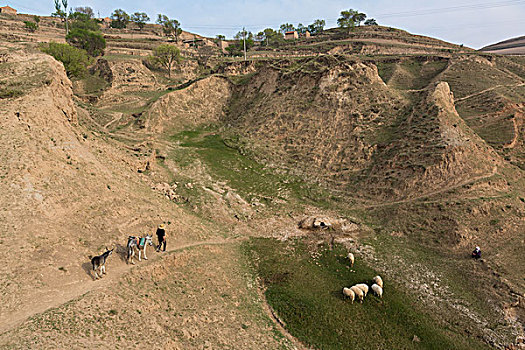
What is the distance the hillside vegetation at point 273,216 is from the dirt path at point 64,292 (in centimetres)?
9

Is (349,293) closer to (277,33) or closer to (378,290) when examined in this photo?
(378,290)

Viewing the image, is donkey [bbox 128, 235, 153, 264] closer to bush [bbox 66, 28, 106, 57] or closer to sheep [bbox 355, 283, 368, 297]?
sheep [bbox 355, 283, 368, 297]

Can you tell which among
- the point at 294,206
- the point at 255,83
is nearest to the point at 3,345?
the point at 294,206

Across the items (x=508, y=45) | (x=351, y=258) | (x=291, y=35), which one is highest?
(x=291, y=35)

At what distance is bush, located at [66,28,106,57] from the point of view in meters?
61.5

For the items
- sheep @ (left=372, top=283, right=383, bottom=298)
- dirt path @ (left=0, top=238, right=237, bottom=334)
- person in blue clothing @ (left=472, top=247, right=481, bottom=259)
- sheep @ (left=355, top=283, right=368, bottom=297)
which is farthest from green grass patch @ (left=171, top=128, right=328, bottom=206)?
dirt path @ (left=0, top=238, right=237, bottom=334)

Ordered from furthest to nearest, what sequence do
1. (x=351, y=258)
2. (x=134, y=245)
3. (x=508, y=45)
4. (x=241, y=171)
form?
(x=508, y=45) < (x=241, y=171) < (x=351, y=258) < (x=134, y=245)

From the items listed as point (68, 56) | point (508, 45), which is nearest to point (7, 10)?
point (68, 56)

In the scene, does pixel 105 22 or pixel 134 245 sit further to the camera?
pixel 105 22

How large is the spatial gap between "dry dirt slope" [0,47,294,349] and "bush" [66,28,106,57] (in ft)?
159

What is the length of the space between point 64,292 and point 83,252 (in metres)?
2.83

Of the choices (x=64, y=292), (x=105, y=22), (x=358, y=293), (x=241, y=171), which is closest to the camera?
(x=64, y=292)

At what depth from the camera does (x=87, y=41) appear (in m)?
62.5

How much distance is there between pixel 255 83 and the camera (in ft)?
166
